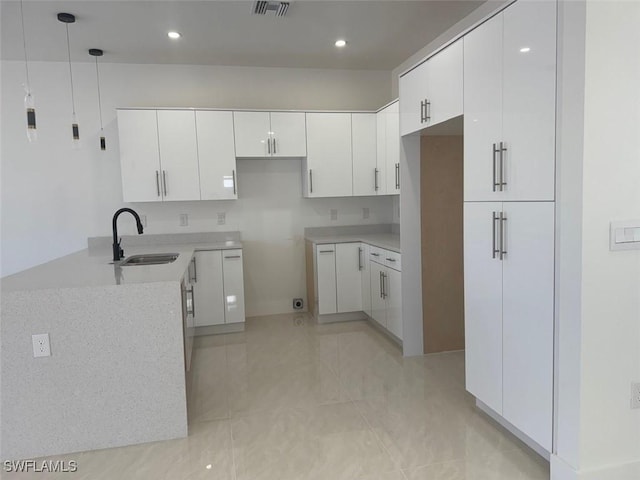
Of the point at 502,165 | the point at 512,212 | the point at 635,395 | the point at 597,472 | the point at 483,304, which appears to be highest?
the point at 502,165

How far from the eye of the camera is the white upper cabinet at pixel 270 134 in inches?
171

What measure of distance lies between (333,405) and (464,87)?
6.90 ft

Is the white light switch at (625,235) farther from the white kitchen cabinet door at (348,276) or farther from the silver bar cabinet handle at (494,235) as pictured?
the white kitchen cabinet door at (348,276)

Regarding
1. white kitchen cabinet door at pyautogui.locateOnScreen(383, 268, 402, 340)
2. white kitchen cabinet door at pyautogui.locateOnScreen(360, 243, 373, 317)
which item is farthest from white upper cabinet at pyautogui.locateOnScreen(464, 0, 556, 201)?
white kitchen cabinet door at pyautogui.locateOnScreen(360, 243, 373, 317)

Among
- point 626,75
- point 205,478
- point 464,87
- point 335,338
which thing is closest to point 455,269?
point 335,338

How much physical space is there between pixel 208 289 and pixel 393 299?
5.88 feet

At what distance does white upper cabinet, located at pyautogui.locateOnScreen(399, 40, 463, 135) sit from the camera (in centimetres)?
263

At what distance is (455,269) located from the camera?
362 centimetres

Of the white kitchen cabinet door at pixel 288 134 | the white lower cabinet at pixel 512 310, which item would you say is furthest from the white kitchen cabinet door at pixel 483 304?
the white kitchen cabinet door at pixel 288 134

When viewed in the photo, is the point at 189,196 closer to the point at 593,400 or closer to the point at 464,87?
the point at 464,87

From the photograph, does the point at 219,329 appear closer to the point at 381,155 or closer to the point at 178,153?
the point at 178,153

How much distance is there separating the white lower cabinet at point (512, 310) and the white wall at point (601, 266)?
105mm

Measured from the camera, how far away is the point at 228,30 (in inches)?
143

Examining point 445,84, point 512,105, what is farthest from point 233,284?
point 512,105
